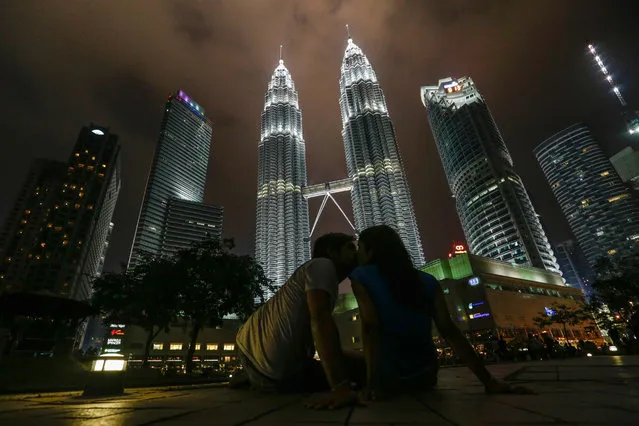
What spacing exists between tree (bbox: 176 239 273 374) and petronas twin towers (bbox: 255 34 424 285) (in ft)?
207

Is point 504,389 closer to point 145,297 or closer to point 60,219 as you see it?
point 145,297

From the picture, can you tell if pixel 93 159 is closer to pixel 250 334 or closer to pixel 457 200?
pixel 250 334

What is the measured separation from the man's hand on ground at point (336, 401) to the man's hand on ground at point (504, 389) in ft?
3.52

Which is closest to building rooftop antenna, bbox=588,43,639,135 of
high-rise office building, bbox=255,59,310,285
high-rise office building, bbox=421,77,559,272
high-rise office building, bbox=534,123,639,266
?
high-rise office building, bbox=421,77,559,272

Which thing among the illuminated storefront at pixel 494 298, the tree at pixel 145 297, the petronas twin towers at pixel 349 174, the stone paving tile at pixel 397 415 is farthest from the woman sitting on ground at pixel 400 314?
the petronas twin towers at pixel 349 174

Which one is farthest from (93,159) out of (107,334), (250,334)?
(250,334)

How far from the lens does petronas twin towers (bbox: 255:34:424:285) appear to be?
285ft

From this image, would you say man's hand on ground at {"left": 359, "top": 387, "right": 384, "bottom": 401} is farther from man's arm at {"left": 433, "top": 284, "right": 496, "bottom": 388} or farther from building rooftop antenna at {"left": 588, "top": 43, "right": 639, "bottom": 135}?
building rooftop antenna at {"left": 588, "top": 43, "right": 639, "bottom": 135}

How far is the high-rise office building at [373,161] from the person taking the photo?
84.4 m

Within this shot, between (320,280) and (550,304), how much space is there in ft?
267

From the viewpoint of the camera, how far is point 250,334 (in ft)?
10.6

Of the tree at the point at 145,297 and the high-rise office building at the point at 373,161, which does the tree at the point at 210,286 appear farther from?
the high-rise office building at the point at 373,161

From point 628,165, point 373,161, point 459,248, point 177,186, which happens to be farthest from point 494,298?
point 177,186

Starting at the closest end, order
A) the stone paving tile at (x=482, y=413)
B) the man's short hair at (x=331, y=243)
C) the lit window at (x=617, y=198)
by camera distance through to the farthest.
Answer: the stone paving tile at (x=482, y=413), the man's short hair at (x=331, y=243), the lit window at (x=617, y=198)
